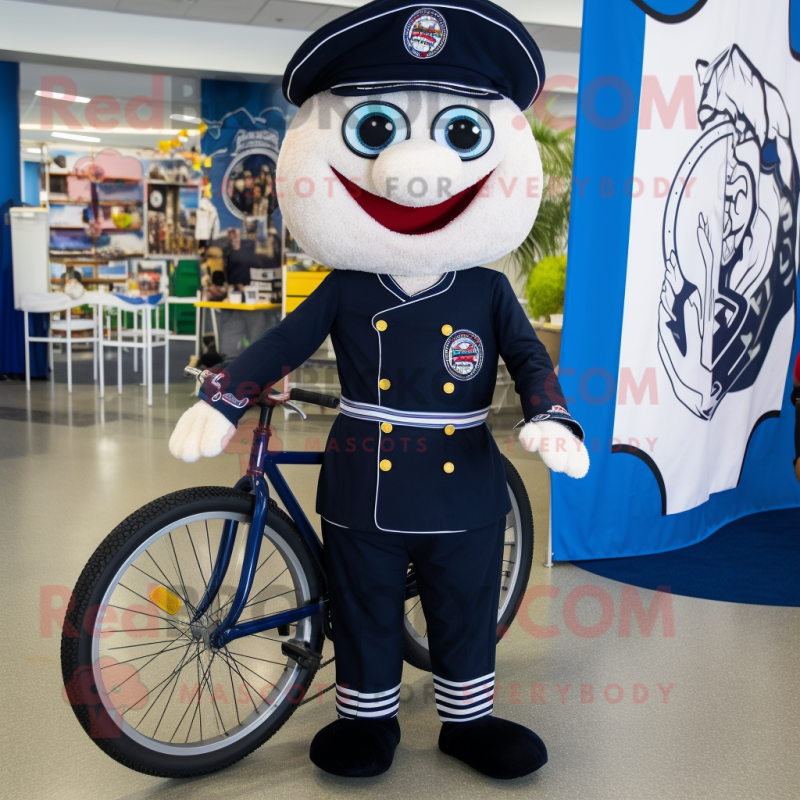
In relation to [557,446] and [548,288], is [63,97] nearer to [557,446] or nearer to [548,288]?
[548,288]

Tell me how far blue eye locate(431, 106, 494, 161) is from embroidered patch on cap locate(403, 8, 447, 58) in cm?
12

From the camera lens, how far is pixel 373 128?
5.42 feet

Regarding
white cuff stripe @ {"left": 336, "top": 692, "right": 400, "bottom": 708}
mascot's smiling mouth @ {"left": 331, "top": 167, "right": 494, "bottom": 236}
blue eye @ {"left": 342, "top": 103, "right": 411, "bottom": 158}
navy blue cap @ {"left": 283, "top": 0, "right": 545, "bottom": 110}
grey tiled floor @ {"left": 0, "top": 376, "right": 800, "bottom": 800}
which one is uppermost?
navy blue cap @ {"left": 283, "top": 0, "right": 545, "bottom": 110}

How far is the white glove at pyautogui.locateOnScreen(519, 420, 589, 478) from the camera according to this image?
5.12 feet

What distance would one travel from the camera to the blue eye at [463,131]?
1.66m

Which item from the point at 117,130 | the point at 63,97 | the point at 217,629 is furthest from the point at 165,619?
the point at 117,130

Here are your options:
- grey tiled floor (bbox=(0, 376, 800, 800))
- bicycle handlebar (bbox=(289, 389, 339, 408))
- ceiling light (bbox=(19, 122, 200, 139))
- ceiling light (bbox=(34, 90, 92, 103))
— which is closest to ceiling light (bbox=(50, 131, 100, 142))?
ceiling light (bbox=(19, 122, 200, 139))

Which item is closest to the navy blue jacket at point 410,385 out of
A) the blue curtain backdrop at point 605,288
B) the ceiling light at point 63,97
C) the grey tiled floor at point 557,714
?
the grey tiled floor at point 557,714

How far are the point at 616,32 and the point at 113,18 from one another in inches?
245

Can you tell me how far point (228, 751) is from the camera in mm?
1752

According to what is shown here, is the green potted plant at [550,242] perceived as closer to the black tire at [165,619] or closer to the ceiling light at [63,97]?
the black tire at [165,619]

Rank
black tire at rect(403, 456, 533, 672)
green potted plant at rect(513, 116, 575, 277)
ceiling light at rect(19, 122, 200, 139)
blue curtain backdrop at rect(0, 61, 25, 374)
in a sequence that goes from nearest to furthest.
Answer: black tire at rect(403, 456, 533, 672) → green potted plant at rect(513, 116, 575, 277) → blue curtain backdrop at rect(0, 61, 25, 374) → ceiling light at rect(19, 122, 200, 139)

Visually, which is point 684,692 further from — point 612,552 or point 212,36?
point 212,36

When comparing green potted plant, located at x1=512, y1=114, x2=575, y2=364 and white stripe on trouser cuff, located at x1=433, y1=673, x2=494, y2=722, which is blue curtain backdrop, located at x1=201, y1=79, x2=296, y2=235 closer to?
green potted plant, located at x1=512, y1=114, x2=575, y2=364
